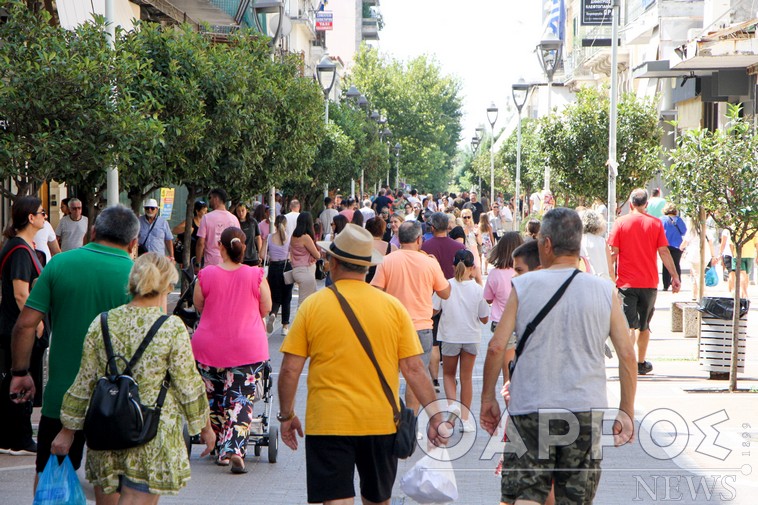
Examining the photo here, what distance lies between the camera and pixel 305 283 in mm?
15086

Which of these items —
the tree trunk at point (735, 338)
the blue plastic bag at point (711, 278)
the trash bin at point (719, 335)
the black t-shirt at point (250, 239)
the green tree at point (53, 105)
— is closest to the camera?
the green tree at point (53, 105)

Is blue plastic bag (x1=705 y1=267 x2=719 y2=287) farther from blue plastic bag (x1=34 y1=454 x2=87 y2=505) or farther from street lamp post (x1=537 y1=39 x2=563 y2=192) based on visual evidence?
blue plastic bag (x1=34 y1=454 x2=87 y2=505)

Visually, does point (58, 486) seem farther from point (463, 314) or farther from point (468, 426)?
point (468, 426)

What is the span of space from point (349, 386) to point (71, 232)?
12252 mm

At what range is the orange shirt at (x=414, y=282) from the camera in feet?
28.6

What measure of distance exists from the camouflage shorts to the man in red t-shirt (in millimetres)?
7350

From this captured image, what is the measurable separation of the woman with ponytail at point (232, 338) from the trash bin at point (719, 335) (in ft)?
19.2

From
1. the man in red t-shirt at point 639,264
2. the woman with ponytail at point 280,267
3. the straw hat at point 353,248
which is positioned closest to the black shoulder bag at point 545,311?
the straw hat at point 353,248

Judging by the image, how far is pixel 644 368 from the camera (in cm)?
1242

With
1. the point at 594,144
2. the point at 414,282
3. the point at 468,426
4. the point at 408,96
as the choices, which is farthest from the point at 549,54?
the point at 408,96

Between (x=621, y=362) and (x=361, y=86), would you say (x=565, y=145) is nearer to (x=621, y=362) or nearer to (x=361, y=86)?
(x=621, y=362)

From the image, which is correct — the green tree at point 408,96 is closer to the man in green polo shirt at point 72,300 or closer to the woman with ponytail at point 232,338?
the woman with ponytail at point 232,338

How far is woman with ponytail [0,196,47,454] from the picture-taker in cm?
765

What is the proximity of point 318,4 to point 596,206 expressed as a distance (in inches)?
1723
